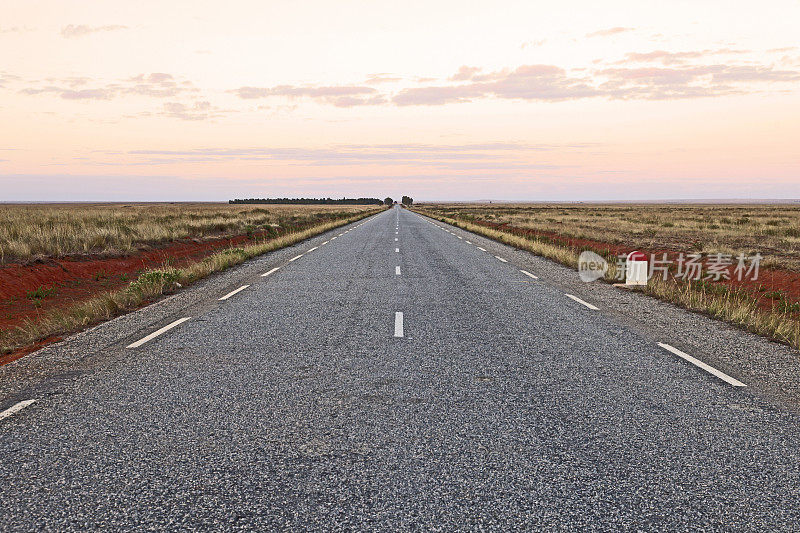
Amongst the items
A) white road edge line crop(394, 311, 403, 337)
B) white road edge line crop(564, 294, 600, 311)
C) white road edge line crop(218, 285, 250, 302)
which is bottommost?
white road edge line crop(218, 285, 250, 302)

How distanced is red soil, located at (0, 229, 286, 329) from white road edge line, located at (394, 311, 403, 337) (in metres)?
6.47

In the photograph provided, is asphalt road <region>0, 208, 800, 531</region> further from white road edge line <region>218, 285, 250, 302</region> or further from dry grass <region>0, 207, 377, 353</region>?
white road edge line <region>218, 285, 250, 302</region>

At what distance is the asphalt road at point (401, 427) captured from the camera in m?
2.97

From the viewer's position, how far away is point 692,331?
7.63 m

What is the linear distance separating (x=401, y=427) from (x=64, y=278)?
44.4ft

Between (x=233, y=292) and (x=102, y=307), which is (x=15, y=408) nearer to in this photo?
(x=102, y=307)

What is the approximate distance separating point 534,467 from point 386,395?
167 centimetres

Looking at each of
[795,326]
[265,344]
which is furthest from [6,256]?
[795,326]

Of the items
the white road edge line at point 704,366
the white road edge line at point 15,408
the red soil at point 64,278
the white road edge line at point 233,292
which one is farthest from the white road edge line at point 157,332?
the white road edge line at point 704,366

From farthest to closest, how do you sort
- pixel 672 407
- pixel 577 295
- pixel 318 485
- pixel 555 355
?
1. pixel 577 295
2. pixel 555 355
3. pixel 672 407
4. pixel 318 485

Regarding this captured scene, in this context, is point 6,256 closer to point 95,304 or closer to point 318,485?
point 95,304

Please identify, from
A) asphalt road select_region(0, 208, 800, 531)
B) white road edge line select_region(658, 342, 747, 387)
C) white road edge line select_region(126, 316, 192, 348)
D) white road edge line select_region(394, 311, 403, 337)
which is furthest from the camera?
white road edge line select_region(394, 311, 403, 337)

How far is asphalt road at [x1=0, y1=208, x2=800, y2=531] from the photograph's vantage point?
2973 millimetres

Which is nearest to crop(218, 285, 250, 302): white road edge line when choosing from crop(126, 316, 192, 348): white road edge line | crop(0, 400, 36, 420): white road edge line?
crop(126, 316, 192, 348): white road edge line
